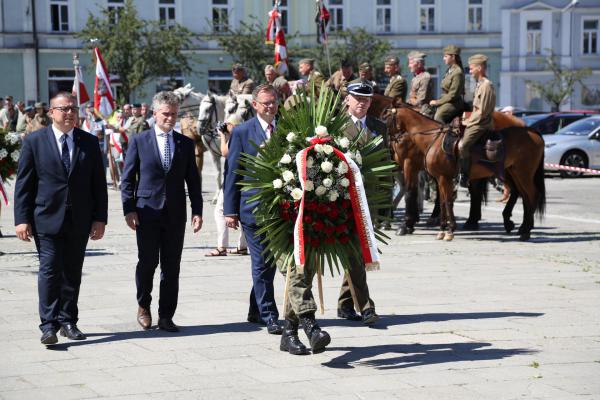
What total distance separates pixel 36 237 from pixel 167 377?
1989 mm

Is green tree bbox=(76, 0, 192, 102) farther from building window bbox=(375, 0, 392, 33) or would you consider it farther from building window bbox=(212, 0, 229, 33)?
building window bbox=(375, 0, 392, 33)

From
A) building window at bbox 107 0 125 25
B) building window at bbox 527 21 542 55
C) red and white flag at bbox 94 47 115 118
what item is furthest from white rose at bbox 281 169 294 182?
building window at bbox 527 21 542 55

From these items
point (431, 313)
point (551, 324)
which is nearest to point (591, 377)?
point (551, 324)

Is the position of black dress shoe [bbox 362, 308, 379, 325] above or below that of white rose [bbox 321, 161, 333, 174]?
below

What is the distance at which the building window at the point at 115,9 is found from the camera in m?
52.0

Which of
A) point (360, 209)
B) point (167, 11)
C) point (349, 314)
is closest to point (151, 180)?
point (360, 209)

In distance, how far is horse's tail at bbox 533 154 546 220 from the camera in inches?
654

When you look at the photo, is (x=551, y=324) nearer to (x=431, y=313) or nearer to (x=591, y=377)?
(x=431, y=313)

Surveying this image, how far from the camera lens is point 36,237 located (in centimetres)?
872

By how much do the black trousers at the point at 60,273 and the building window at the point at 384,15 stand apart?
171ft

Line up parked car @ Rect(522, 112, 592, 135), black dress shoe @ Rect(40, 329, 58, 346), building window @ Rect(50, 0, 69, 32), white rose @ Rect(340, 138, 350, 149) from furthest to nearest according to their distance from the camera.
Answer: building window @ Rect(50, 0, 69, 32) → parked car @ Rect(522, 112, 592, 135) → black dress shoe @ Rect(40, 329, 58, 346) → white rose @ Rect(340, 138, 350, 149)

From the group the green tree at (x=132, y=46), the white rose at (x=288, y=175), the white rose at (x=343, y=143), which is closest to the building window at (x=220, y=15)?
the green tree at (x=132, y=46)

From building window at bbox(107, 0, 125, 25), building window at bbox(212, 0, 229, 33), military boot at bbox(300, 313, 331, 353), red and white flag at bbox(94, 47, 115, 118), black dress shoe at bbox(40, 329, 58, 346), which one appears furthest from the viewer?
building window at bbox(212, 0, 229, 33)

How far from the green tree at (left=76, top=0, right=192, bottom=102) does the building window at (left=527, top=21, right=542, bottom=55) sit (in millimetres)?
21727
